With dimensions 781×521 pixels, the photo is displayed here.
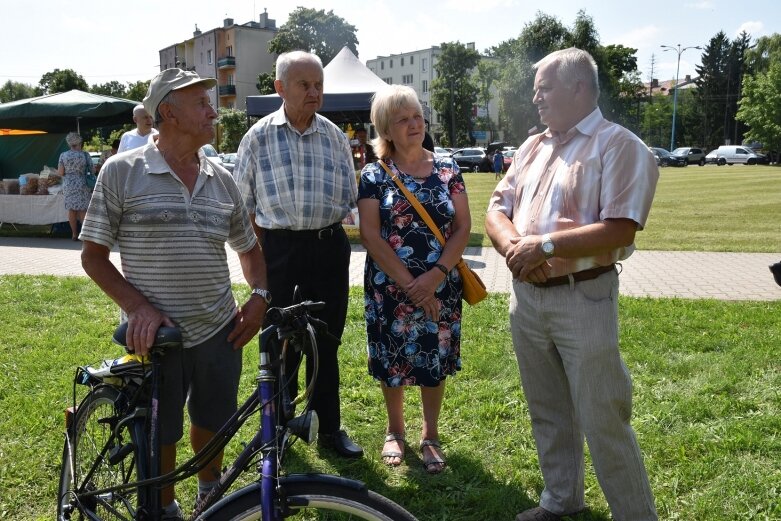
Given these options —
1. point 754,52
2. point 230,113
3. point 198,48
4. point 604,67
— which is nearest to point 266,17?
point 198,48

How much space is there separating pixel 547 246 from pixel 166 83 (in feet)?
5.07

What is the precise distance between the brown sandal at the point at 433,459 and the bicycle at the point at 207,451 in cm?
157

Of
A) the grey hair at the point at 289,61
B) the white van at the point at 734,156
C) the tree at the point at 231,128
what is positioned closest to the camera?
the grey hair at the point at 289,61

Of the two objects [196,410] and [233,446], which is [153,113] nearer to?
[196,410]

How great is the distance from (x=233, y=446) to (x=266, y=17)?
265ft

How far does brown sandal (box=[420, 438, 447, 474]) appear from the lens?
3.67m

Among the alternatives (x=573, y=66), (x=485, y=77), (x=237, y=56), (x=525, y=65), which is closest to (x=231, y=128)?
(x=525, y=65)

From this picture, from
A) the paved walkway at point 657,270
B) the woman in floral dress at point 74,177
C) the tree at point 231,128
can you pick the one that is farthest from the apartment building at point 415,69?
the paved walkway at point 657,270

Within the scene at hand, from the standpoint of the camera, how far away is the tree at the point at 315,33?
66.0 meters

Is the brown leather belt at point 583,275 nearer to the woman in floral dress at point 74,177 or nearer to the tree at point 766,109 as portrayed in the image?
the woman in floral dress at point 74,177

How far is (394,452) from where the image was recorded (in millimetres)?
3787

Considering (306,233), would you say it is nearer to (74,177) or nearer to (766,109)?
(74,177)

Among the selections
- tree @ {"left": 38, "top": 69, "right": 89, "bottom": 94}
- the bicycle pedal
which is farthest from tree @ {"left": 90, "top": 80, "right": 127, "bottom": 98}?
the bicycle pedal

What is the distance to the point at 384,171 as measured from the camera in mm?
3662
